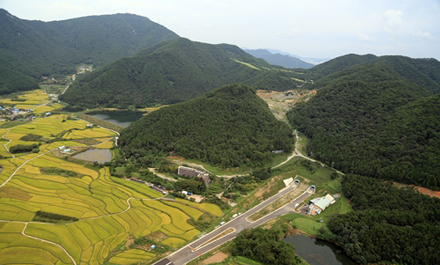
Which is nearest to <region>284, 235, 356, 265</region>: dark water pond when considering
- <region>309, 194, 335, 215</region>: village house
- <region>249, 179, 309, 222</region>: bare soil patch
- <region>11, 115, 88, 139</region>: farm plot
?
<region>249, 179, 309, 222</region>: bare soil patch

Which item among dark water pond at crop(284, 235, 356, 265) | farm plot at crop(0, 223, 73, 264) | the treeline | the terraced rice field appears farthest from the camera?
dark water pond at crop(284, 235, 356, 265)

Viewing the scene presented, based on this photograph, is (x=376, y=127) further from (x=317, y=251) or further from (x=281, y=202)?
(x=317, y=251)

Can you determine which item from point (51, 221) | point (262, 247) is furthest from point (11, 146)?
point (262, 247)

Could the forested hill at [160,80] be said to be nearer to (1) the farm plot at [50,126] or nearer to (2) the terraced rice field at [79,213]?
(1) the farm plot at [50,126]

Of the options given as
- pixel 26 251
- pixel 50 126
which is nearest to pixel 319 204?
pixel 26 251

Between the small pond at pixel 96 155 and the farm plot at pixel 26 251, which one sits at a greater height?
the small pond at pixel 96 155

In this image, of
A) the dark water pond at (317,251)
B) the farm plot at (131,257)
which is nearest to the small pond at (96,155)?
the farm plot at (131,257)

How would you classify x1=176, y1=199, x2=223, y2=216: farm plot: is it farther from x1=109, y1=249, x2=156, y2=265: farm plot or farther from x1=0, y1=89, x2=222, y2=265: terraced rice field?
x1=109, y1=249, x2=156, y2=265: farm plot
